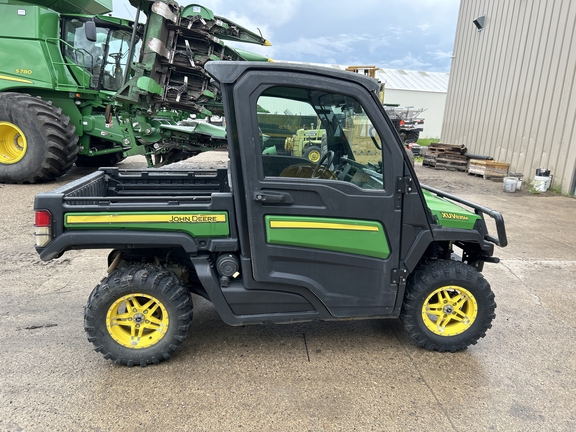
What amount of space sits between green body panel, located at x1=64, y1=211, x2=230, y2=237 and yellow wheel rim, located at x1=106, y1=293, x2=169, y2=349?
0.49m

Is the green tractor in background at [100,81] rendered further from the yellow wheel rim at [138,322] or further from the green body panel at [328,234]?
the green body panel at [328,234]

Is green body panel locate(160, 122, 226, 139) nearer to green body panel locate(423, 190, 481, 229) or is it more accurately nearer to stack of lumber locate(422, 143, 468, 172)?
green body panel locate(423, 190, 481, 229)

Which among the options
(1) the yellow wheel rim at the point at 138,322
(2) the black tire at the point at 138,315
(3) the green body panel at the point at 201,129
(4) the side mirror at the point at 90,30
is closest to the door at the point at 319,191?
(2) the black tire at the point at 138,315

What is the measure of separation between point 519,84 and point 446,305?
10.2 meters

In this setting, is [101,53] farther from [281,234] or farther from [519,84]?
[519,84]

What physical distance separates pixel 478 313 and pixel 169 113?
25.0ft

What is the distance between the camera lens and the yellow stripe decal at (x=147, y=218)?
2.49 meters

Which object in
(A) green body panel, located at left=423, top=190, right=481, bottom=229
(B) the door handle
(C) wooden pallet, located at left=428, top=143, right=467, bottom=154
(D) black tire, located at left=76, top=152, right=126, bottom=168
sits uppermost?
(C) wooden pallet, located at left=428, top=143, right=467, bottom=154

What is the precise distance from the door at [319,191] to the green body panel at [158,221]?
0.66ft

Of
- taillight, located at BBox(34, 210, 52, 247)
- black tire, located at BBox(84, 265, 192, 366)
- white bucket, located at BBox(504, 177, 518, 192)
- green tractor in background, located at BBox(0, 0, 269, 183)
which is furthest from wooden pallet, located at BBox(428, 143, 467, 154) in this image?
taillight, located at BBox(34, 210, 52, 247)

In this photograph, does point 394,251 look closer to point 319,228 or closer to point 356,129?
point 319,228

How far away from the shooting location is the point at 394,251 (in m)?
2.72

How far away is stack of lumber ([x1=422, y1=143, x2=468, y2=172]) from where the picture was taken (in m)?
12.6

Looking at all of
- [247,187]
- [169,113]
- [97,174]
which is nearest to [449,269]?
[247,187]
